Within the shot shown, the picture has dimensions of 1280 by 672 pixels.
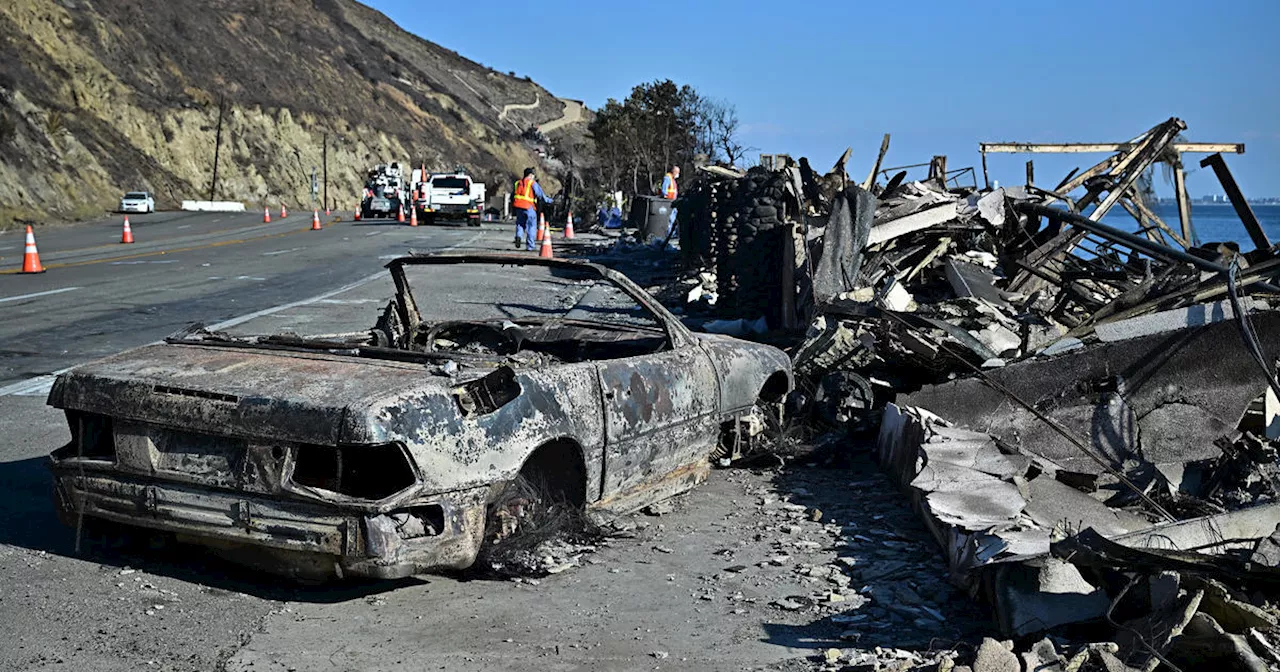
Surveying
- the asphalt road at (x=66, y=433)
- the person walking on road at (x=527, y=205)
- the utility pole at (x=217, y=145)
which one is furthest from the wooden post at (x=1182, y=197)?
the utility pole at (x=217, y=145)

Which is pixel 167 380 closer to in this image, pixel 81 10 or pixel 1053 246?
pixel 1053 246

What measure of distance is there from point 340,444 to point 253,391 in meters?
0.52

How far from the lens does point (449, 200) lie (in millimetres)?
45500

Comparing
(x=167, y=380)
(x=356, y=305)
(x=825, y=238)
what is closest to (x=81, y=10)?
(x=356, y=305)

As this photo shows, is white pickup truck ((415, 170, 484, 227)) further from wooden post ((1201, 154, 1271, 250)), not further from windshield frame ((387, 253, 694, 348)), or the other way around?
windshield frame ((387, 253, 694, 348))

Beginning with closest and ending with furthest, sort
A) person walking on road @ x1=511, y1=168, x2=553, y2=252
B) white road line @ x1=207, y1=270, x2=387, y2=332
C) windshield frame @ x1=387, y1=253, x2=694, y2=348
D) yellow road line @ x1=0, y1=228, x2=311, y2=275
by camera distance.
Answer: windshield frame @ x1=387, y1=253, x2=694, y2=348 → white road line @ x1=207, y1=270, x2=387, y2=332 → yellow road line @ x1=0, y1=228, x2=311, y2=275 → person walking on road @ x1=511, y1=168, x2=553, y2=252

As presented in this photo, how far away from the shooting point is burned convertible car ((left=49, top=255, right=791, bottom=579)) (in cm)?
477

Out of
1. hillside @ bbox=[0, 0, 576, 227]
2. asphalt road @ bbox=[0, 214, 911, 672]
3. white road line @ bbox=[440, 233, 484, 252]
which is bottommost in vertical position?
white road line @ bbox=[440, 233, 484, 252]

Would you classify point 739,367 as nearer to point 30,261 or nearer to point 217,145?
point 30,261

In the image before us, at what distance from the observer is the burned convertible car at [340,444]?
15.6 ft

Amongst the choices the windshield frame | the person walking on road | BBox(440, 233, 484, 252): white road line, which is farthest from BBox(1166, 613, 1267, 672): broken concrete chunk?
BBox(440, 233, 484, 252): white road line

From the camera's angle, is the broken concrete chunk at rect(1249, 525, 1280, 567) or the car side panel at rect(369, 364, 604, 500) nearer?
the broken concrete chunk at rect(1249, 525, 1280, 567)

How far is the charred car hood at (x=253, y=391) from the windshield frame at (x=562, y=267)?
4.23 ft

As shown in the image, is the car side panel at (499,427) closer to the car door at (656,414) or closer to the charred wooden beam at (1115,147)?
the car door at (656,414)
